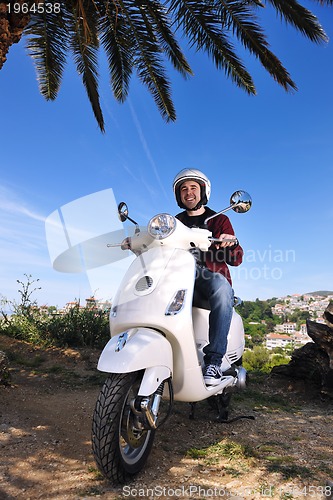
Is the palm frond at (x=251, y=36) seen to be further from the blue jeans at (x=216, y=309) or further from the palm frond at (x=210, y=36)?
the blue jeans at (x=216, y=309)

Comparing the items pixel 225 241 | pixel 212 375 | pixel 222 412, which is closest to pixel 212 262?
pixel 225 241

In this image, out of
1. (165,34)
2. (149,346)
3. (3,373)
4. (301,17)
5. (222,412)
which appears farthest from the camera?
(165,34)

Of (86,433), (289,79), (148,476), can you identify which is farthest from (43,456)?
(289,79)

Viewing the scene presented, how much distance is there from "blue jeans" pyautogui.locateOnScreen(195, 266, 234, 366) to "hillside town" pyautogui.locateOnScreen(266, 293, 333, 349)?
2.85 m

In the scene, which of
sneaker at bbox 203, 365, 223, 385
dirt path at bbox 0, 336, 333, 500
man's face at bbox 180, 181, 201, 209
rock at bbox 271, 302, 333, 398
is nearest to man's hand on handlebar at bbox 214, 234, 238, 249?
man's face at bbox 180, 181, 201, 209

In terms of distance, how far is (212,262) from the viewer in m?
3.32

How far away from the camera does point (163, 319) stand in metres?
2.39

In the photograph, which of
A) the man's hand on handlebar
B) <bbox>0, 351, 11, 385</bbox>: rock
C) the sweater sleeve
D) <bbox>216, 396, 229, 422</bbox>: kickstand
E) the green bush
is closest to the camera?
the man's hand on handlebar

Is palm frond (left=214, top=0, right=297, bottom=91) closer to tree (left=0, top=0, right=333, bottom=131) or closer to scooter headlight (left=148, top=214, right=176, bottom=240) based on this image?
tree (left=0, top=0, right=333, bottom=131)

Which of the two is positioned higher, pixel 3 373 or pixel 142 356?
pixel 142 356

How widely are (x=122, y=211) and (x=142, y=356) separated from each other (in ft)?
3.88

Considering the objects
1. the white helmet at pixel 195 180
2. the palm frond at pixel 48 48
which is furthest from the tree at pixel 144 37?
the white helmet at pixel 195 180

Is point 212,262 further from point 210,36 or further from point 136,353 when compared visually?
point 210,36

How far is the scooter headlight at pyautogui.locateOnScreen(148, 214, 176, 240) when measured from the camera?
8.57 ft
